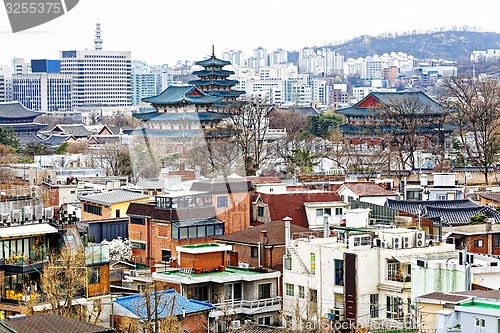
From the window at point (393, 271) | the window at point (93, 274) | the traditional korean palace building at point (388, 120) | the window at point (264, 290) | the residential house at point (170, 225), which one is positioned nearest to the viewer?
the window at point (93, 274)

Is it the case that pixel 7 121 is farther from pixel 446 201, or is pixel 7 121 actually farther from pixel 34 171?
pixel 446 201

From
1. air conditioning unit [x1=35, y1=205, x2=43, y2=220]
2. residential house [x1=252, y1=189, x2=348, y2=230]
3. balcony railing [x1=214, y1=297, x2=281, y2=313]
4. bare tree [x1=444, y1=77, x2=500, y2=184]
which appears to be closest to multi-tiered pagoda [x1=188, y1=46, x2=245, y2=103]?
bare tree [x1=444, y1=77, x2=500, y2=184]

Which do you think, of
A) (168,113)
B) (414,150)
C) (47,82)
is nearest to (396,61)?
(47,82)

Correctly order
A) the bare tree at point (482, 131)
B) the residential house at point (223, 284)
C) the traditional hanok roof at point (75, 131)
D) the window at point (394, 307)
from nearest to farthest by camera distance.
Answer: the window at point (394, 307) < the residential house at point (223, 284) < the bare tree at point (482, 131) < the traditional hanok roof at point (75, 131)

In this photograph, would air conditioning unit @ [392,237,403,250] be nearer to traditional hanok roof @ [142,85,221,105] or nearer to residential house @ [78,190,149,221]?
residential house @ [78,190,149,221]

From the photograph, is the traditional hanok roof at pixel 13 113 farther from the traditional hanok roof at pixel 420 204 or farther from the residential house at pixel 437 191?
the traditional hanok roof at pixel 420 204

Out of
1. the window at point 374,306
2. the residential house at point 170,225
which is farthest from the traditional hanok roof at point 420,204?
the window at point 374,306
